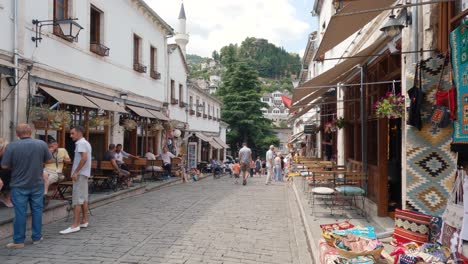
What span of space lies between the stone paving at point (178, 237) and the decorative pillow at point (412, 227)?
129 cm

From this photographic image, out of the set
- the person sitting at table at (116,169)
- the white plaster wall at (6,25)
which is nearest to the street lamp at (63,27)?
the white plaster wall at (6,25)

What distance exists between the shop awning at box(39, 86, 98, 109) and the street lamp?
126 cm

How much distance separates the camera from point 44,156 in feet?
19.7

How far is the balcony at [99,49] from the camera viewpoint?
1241cm

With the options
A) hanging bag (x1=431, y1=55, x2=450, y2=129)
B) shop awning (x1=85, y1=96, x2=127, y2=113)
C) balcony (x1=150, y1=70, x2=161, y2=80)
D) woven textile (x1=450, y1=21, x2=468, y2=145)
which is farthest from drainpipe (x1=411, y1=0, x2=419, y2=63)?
balcony (x1=150, y1=70, x2=161, y2=80)

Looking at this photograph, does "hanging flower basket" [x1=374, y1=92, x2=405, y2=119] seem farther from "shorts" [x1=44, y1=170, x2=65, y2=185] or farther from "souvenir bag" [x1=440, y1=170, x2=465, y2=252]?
"shorts" [x1=44, y1=170, x2=65, y2=185]

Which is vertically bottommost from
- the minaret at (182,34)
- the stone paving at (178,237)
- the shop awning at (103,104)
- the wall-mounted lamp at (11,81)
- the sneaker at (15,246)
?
the stone paving at (178,237)

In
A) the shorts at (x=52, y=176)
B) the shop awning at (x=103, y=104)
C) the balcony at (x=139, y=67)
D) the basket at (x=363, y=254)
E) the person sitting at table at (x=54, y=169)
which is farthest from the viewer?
the balcony at (x=139, y=67)

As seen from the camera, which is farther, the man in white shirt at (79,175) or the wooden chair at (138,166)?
the wooden chair at (138,166)

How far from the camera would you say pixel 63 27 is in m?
10.4

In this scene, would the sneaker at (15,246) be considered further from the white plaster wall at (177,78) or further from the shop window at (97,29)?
the white plaster wall at (177,78)

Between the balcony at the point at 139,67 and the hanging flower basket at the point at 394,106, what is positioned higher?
the balcony at the point at 139,67

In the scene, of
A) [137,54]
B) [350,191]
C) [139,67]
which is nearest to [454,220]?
[350,191]

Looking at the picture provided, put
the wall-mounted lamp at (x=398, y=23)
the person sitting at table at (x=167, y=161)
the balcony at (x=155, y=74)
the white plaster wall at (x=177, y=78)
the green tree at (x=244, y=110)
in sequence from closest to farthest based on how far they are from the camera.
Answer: the wall-mounted lamp at (x=398, y=23) → the person sitting at table at (x=167, y=161) → the balcony at (x=155, y=74) → the white plaster wall at (x=177, y=78) → the green tree at (x=244, y=110)
